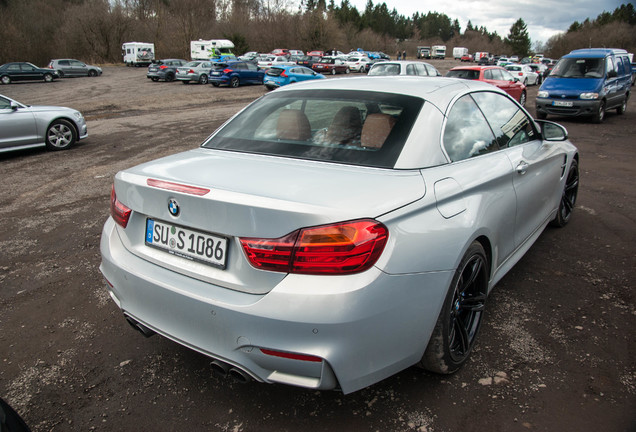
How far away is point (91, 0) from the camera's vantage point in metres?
64.8

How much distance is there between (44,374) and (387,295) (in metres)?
2.11

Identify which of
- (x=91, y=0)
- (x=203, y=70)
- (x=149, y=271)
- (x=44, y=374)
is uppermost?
(x=91, y=0)

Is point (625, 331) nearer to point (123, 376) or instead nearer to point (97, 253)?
point (123, 376)

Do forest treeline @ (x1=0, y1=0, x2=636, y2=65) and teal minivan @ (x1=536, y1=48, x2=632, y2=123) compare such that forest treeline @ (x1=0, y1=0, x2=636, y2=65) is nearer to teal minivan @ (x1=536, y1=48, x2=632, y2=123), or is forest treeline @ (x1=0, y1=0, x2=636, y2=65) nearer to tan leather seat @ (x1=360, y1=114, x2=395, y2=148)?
teal minivan @ (x1=536, y1=48, x2=632, y2=123)

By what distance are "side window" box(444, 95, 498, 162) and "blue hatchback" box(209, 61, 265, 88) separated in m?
27.3

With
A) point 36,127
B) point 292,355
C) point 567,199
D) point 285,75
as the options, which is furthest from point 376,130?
point 285,75

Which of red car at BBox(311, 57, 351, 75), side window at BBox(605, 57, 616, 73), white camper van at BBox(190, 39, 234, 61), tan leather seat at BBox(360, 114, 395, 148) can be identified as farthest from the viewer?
white camper van at BBox(190, 39, 234, 61)

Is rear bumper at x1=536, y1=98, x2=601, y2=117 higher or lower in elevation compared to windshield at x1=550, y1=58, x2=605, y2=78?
lower

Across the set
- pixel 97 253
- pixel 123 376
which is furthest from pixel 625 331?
pixel 97 253

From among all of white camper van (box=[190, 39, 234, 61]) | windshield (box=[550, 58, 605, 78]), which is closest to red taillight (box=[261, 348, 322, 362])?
windshield (box=[550, 58, 605, 78])

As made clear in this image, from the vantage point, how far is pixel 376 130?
2572mm

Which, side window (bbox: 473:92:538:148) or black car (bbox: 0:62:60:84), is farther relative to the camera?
black car (bbox: 0:62:60:84)

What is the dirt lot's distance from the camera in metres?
2.25

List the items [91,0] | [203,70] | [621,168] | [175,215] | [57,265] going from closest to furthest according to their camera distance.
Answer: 1. [175,215]
2. [57,265]
3. [621,168]
4. [203,70]
5. [91,0]
